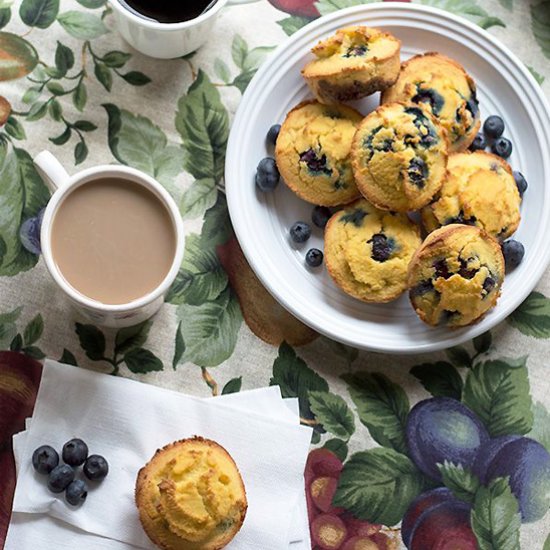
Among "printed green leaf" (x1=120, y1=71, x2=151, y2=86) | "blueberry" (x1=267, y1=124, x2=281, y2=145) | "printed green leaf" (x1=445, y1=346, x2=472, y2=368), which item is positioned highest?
"blueberry" (x1=267, y1=124, x2=281, y2=145)

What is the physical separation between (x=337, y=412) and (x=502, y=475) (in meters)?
0.29

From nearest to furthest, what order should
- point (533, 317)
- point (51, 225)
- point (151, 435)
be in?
point (51, 225), point (151, 435), point (533, 317)

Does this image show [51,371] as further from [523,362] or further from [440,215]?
[523,362]

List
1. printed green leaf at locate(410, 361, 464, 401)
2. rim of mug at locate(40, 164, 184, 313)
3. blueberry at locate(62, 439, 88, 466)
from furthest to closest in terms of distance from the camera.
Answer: printed green leaf at locate(410, 361, 464, 401) → blueberry at locate(62, 439, 88, 466) → rim of mug at locate(40, 164, 184, 313)

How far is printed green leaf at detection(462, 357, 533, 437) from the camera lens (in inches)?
61.1

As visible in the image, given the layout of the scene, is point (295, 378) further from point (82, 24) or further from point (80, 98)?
point (82, 24)

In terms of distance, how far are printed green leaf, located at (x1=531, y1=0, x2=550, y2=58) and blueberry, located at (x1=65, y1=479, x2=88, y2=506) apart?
1.04 metres

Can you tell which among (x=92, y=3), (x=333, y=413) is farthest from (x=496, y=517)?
(x=92, y=3)

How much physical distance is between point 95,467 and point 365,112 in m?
0.69

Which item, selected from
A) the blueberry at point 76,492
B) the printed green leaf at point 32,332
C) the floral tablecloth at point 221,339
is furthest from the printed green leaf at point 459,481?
the printed green leaf at point 32,332

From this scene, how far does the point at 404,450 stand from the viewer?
1.53m

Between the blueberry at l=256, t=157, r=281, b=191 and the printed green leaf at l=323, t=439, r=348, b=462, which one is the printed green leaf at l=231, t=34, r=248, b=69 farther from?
the printed green leaf at l=323, t=439, r=348, b=462

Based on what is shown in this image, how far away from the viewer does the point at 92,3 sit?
1569 mm

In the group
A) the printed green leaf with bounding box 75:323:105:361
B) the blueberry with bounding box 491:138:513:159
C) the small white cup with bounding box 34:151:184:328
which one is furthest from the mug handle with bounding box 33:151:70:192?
the blueberry with bounding box 491:138:513:159
